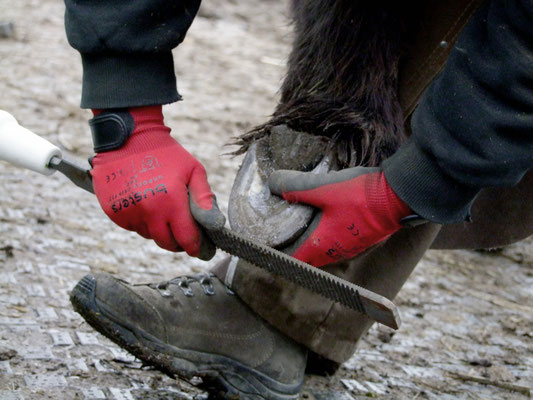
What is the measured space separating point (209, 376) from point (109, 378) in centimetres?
22

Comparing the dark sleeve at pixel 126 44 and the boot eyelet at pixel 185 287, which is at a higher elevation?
the dark sleeve at pixel 126 44

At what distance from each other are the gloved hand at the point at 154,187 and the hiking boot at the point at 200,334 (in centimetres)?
16

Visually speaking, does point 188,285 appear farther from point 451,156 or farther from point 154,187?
point 451,156

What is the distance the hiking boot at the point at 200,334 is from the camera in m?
1.57

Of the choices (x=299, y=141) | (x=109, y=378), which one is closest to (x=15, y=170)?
(x=109, y=378)

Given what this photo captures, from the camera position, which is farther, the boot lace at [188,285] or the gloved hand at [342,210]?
the boot lace at [188,285]

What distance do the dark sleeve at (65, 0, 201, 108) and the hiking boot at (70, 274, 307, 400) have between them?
0.38m

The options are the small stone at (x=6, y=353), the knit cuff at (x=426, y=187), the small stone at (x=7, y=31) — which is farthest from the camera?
the small stone at (x=7, y=31)

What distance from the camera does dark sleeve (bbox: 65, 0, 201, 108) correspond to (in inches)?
56.5

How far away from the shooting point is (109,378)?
5.48 feet

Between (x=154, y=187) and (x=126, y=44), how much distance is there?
0.27m

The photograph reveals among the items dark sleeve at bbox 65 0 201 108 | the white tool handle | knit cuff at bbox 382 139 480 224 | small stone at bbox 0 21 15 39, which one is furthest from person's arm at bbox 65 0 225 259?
small stone at bbox 0 21 15 39

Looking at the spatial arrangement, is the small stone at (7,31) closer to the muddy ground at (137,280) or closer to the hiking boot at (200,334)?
the muddy ground at (137,280)

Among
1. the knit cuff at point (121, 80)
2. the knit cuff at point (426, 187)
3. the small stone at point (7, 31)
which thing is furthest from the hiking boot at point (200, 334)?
the small stone at point (7, 31)
